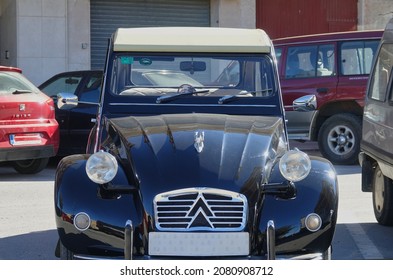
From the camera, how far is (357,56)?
1314 cm

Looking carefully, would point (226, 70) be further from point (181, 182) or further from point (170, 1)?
point (170, 1)

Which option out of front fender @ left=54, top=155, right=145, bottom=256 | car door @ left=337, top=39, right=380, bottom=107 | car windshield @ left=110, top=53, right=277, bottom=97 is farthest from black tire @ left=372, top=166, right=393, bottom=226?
car door @ left=337, top=39, right=380, bottom=107

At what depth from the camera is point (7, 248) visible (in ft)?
23.9

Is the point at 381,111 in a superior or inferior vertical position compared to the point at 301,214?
superior

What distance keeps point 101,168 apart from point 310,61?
8.93 m

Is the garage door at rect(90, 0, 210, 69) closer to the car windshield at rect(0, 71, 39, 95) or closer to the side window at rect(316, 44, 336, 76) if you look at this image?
the side window at rect(316, 44, 336, 76)

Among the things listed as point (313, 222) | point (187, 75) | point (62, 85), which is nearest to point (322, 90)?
point (62, 85)

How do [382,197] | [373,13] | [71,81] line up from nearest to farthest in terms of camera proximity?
[382,197] < [71,81] < [373,13]

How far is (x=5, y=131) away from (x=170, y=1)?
395 inches

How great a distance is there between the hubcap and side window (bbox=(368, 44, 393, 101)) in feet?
14.9

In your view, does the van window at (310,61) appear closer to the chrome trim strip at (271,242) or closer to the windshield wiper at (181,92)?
the windshield wiper at (181,92)

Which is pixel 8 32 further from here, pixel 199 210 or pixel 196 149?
pixel 199 210

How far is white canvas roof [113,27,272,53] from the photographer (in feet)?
21.6

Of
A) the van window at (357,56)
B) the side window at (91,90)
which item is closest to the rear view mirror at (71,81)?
the side window at (91,90)
